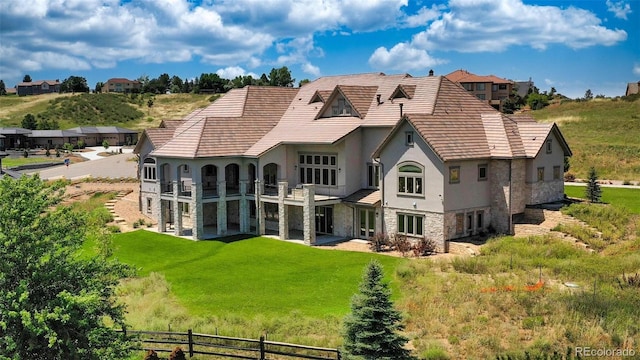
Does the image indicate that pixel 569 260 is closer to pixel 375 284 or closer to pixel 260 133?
pixel 375 284

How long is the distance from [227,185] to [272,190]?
4595 millimetres

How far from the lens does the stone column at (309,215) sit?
1444 inches

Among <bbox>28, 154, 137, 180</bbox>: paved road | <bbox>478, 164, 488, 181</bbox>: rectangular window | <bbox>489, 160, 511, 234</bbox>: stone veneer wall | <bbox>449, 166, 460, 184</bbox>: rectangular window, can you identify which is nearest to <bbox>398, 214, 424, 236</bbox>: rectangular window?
<bbox>449, 166, 460, 184</bbox>: rectangular window

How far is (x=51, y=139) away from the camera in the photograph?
110188 millimetres

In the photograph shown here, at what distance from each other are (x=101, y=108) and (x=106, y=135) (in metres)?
32.1

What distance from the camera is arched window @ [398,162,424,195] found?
1347 inches

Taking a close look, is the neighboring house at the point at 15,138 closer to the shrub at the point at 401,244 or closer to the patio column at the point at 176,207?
the patio column at the point at 176,207

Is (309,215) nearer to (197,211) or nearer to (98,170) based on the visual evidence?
(197,211)

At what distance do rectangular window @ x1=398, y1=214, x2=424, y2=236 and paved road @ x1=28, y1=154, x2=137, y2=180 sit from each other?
1536 inches

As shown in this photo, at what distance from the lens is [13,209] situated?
15.8 meters

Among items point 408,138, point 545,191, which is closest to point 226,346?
point 408,138

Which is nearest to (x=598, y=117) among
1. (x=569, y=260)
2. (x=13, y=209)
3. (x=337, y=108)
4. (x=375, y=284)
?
(x=337, y=108)

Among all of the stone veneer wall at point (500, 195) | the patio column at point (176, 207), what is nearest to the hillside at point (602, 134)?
the stone veneer wall at point (500, 195)

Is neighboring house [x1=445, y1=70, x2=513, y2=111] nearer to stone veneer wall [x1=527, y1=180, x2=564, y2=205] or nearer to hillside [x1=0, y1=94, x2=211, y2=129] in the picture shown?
hillside [x1=0, y1=94, x2=211, y2=129]
